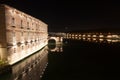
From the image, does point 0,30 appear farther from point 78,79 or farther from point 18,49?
point 78,79

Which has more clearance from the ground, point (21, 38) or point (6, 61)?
point (21, 38)

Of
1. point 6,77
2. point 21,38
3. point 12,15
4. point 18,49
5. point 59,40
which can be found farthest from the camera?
point 59,40

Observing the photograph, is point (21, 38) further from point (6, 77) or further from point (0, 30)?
point (6, 77)

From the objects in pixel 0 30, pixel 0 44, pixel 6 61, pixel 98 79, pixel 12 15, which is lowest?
pixel 98 79

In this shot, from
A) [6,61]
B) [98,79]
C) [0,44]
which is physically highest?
[0,44]

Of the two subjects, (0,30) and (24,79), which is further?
(0,30)

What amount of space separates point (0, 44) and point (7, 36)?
224cm

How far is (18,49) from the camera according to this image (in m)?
48.7

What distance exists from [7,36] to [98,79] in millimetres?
20650

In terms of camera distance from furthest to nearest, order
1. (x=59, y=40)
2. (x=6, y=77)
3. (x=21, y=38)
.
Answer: (x=59, y=40) → (x=21, y=38) → (x=6, y=77)

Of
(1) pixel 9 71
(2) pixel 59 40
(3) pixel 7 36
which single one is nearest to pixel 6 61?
(1) pixel 9 71

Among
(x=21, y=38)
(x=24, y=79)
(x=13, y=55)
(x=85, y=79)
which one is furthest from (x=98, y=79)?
(x=21, y=38)

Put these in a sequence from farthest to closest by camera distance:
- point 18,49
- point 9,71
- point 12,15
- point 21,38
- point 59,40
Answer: point 59,40
point 21,38
point 18,49
point 12,15
point 9,71

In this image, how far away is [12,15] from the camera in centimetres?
4506
